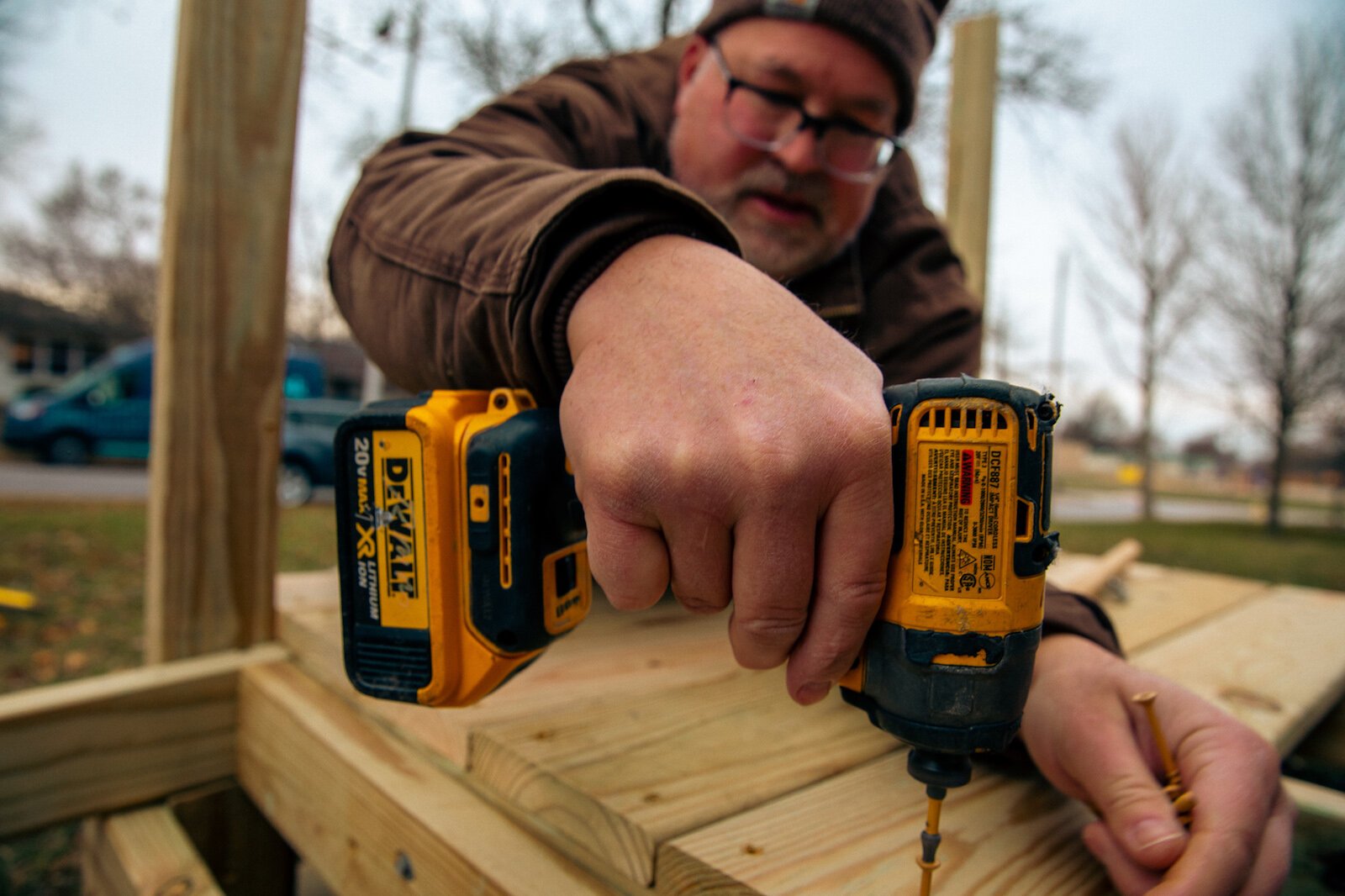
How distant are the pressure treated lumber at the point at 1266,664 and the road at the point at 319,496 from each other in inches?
36.8

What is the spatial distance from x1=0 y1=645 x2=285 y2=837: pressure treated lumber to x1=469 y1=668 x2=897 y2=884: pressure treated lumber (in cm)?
75

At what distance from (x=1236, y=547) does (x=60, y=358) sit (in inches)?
1210

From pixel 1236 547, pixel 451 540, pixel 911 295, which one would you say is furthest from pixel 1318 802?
pixel 1236 547

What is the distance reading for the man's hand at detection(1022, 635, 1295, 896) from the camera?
752 mm

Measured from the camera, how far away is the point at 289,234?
1.55m

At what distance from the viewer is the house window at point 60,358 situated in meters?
24.6

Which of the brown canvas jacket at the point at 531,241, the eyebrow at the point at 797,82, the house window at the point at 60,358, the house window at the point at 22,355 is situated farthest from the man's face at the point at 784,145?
the house window at the point at 22,355

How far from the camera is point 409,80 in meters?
7.21

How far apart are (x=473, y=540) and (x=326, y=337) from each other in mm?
26053

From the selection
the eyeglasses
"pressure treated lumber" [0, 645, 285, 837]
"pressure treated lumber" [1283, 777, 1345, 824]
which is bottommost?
"pressure treated lumber" [0, 645, 285, 837]

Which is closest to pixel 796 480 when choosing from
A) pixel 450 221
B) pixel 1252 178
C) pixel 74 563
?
pixel 450 221

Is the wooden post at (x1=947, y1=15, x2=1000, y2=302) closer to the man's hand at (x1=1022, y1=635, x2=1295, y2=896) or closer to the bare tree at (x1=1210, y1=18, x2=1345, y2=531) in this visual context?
the man's hand at (x1=1022, y1=635, x2=1295, y2=896)

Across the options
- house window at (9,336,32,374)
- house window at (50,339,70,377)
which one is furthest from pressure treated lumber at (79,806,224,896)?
house window at (9,336,32,374)

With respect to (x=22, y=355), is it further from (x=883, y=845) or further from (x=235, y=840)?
(x=883, y=845)
